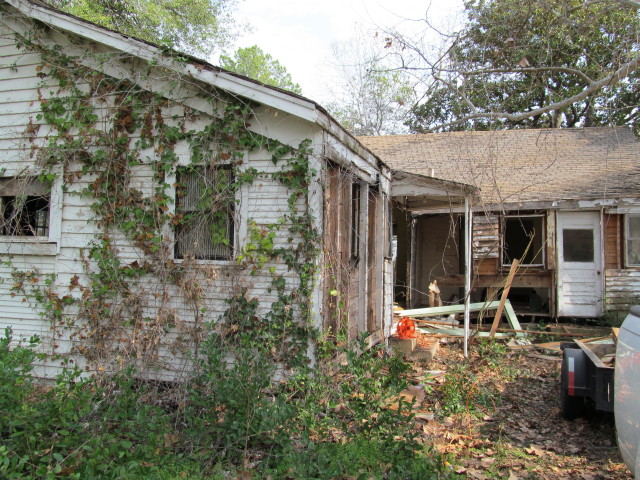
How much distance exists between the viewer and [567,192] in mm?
12328

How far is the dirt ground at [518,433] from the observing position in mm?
4531

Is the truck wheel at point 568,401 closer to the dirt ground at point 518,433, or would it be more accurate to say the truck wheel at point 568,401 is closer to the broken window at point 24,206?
the dirt ground at point 518,433

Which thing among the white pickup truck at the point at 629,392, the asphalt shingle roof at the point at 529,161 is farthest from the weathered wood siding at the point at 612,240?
the white pickup truck at the point at 629,392

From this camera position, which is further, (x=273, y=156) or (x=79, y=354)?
(x=79, y=354)

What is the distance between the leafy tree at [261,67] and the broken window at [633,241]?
28.1 metres

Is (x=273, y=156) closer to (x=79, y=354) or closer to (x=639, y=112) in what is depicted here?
(x=79, y=354)

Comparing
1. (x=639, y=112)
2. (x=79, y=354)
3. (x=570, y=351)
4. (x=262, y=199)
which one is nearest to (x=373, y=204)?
(x=262, y=199)

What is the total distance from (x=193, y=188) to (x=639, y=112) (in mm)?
22081

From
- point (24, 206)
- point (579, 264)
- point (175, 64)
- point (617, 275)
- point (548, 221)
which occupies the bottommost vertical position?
point (617, 275)

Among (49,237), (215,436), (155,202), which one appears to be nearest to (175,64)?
(155,202)

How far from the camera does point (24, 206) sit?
7031 millimetres

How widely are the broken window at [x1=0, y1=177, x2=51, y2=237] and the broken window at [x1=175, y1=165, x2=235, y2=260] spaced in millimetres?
2162

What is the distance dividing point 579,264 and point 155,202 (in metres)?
10.8

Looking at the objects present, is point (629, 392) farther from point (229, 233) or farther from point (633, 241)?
point (633, 241)
